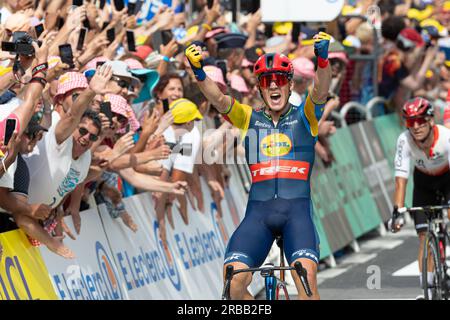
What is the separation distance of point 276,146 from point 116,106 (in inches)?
73.0

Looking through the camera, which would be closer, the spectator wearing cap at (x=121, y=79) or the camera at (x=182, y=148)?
the spectator wearing cap at (x=121, y=79)

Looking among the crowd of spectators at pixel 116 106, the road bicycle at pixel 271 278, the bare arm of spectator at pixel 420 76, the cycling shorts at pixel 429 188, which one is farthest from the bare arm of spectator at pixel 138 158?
the bare arm of spectator at pixel 420 76

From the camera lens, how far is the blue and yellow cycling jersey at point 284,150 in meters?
9.95

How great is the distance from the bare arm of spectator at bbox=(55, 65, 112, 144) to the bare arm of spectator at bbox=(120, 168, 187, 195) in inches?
76.4

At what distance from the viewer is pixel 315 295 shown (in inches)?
368

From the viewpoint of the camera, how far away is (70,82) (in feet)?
35.7

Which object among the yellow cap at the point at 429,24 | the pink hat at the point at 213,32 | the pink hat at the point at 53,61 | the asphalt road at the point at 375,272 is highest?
the pink hat at the point at 53,61

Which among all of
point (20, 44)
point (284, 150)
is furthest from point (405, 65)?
point (20, 44)

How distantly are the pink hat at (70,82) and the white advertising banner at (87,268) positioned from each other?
43.2 inches

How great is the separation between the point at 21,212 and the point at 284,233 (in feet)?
6.55

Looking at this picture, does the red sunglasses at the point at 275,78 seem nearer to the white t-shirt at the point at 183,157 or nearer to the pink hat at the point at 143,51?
the white t-shirt at the point at 183,157

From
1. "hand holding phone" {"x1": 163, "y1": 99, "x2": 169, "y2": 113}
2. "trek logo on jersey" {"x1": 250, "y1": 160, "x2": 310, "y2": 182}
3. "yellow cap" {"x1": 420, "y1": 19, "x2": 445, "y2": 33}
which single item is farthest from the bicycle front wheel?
"yellow cap" {"x1": 420, "y1": 19, "x2": 445, "y2": 33}

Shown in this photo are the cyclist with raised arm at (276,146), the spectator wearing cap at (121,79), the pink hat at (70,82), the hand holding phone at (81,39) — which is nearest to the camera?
the cyclist with raised arm at (276,146)

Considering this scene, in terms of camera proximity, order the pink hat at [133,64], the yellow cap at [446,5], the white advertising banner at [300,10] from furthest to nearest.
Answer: the yellow cap at [446,5], the white advertising banner at [300,10], the pink hat at [133,64]
